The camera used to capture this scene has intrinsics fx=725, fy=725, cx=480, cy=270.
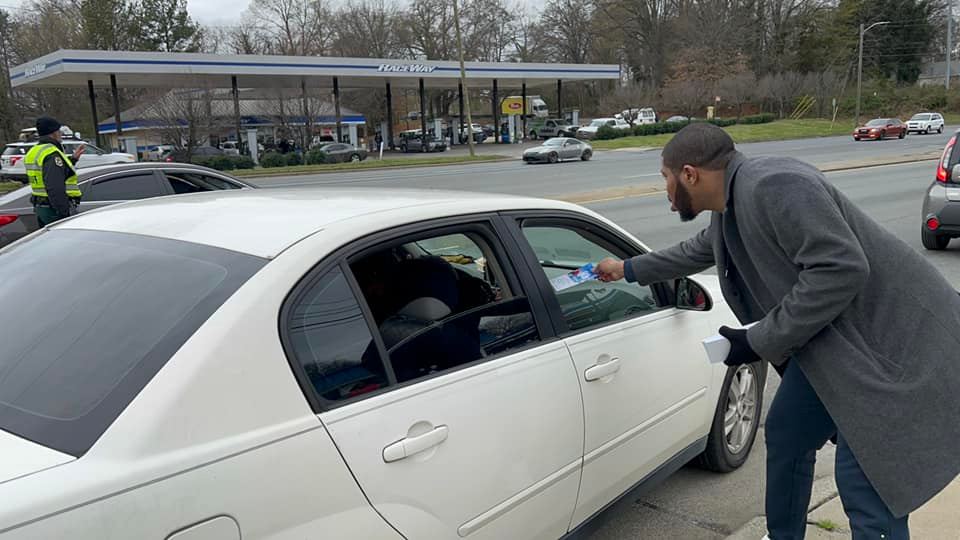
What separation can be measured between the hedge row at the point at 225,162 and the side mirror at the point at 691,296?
32.4 m

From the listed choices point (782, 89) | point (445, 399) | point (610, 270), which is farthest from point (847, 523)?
point (782, 89)

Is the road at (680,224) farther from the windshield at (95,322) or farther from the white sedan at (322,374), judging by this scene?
the windshield at (95,322)

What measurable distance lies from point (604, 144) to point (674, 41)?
105 ft

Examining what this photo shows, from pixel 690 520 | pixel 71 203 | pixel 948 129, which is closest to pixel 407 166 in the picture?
pixel 71 203

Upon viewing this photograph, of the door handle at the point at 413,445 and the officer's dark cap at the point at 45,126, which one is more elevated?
the officer's dark cap at the point at 45,126

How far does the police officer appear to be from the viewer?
8.41m

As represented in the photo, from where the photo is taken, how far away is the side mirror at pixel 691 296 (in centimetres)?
333

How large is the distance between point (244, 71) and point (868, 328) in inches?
1607

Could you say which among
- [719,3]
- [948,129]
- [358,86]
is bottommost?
[948,129]

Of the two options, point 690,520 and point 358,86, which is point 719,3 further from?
point 690,520

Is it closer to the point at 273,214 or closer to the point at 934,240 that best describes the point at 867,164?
the point at 934,240

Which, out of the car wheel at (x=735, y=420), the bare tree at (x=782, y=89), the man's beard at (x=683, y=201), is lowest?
the car wheel at (x=735, y=420)

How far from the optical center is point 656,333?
3.08 metres

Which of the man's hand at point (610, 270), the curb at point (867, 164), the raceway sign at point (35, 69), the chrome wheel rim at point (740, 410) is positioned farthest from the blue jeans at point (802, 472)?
the raceway sign at point (35, 69)
